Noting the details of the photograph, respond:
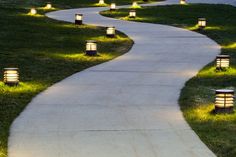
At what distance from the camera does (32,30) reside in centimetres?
2655

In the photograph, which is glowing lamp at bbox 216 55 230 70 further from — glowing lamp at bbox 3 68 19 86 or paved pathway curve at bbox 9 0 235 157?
glowing lamp at bbox 3 68 19 86

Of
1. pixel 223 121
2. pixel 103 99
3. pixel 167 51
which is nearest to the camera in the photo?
pixel 223 121

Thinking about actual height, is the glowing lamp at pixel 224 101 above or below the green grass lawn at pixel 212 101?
above

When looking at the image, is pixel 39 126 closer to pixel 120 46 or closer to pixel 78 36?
pixel 120 46

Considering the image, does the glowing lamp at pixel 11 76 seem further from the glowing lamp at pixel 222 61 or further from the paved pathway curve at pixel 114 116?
the glowing lamp at pixel 222 61

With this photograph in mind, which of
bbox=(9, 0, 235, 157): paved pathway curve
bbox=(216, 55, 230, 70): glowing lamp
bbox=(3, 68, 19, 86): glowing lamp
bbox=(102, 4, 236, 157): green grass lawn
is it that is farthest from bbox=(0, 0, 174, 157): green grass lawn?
bbox=(216, 55, 230, 70): glowing lamp

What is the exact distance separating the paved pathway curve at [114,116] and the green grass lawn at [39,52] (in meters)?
0.32

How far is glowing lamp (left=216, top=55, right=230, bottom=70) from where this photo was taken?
15303 mm

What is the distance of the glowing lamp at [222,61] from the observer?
15303 millimetres

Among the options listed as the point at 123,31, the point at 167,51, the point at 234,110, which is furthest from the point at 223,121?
the point at 123,31

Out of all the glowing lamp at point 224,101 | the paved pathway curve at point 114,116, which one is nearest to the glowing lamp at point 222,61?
the paved pathway curve at point 114,116

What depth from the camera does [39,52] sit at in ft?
63.4

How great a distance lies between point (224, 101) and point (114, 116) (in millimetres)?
1928

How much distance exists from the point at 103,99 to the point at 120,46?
9861 millimetres
